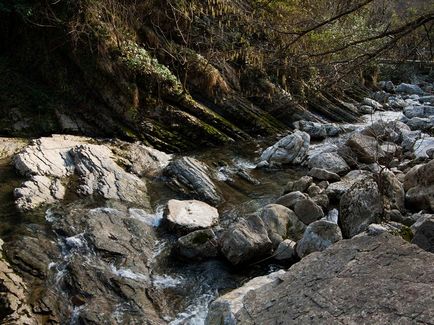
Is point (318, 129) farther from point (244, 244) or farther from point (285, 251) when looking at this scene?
point (244, 244)

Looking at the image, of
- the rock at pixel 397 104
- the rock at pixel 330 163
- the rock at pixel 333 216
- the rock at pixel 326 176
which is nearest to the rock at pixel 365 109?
the rock at pixel 397 104

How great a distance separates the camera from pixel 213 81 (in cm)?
1247

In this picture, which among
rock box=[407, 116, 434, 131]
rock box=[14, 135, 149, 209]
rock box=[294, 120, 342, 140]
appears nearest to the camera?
rock box=[14, 135, 149, 209]

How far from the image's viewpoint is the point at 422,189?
730cm

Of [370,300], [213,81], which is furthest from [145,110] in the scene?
[370,300]

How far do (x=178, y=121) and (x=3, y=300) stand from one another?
7.43m

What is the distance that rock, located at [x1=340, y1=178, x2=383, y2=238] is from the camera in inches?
255

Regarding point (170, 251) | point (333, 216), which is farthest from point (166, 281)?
point (333, 216)

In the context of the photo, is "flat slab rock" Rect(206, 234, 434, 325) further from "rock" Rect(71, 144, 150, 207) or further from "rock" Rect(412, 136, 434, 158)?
"rock" Rect(412, 136, 434, 158)

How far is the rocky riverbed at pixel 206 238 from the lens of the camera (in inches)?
144

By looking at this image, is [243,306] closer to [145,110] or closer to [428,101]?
[145,110]

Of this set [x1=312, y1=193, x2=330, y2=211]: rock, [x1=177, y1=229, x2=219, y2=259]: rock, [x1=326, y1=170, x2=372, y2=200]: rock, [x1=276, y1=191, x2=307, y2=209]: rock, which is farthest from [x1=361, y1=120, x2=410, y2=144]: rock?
[x1=177, y1=229, x2=219, y2=259]: rock

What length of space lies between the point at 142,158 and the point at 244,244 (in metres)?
4.28

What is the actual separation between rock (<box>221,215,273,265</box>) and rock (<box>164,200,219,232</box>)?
2.59 ft
